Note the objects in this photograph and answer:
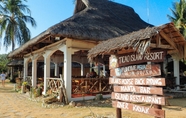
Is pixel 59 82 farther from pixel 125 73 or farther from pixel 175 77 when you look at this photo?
pixel 175 77

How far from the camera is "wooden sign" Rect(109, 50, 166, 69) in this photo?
378 cm

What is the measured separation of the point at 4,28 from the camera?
22344 mm

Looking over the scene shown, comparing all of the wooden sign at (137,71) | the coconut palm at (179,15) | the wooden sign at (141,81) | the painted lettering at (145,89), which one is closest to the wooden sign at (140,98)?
the painted lettering at (145,89)

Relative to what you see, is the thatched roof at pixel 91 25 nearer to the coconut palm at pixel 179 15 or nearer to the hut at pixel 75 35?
the hut at pixel 75 35

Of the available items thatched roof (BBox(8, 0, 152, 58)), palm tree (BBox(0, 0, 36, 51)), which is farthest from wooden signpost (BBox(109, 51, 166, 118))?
palm tree (BBox(0, 0, 36, 51))

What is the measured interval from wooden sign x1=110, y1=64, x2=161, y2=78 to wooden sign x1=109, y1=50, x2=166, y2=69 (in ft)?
0.38

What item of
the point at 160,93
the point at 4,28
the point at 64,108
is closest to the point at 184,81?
the point at 64,108

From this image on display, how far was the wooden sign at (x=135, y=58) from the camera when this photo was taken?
3.78m

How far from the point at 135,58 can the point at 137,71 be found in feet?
0.99

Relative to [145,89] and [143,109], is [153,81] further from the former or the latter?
[143,109]

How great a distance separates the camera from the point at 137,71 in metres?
4.14

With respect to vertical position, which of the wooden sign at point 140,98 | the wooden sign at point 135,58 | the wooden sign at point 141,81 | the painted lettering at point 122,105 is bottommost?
the painted lettering at point 122,105

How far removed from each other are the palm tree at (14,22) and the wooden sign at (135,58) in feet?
68.5

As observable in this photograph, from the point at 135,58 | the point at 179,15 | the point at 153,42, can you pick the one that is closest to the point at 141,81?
the point at 135,58
